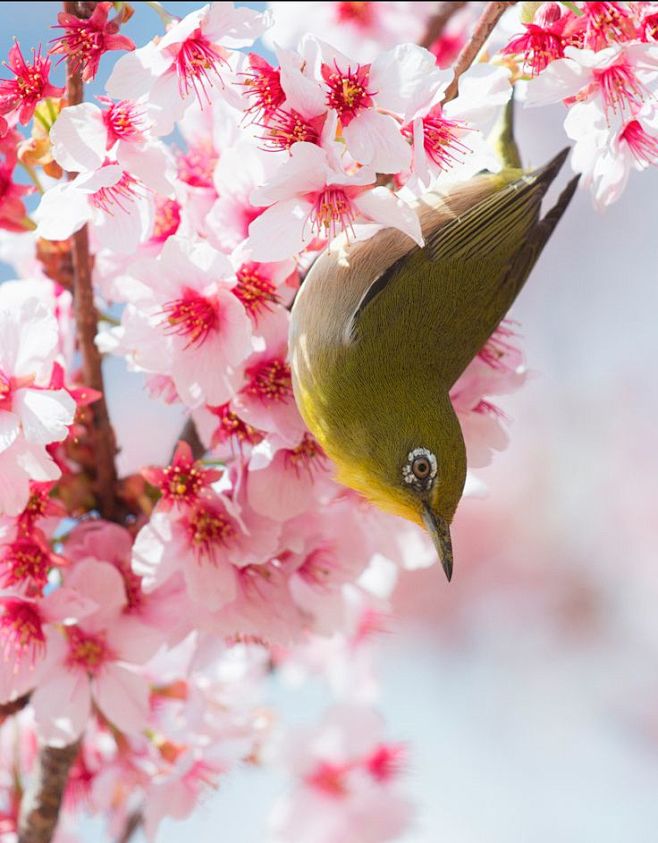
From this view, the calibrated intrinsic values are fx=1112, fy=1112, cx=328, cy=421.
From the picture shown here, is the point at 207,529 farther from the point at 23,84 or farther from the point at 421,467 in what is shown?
the point at 23,84

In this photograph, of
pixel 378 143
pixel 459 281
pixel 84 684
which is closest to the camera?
pixel 378 143

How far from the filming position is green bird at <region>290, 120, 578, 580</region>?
1498mm

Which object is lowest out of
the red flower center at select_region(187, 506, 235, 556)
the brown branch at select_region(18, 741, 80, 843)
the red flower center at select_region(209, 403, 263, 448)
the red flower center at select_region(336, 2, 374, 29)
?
the brown branch at select_region(18, 741, 80, 843)

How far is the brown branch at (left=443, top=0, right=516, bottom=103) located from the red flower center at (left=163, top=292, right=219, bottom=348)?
1.39 ft

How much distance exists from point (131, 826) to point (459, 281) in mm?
1465

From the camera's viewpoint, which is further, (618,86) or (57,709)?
(57,709)

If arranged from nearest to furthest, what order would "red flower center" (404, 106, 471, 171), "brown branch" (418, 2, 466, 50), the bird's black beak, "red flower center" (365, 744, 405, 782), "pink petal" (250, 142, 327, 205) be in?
"pink petal" (250, 142, 327, 205) < "red flower center" (404, 106, 471, 171) < the bird's black beak < "brown branch" (418, 2, 466, 50) < "red flower center" (365, 744, 405, 782)

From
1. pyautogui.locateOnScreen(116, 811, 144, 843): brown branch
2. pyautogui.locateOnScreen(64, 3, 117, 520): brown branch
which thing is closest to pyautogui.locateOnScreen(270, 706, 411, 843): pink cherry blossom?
pyautogui.locateOnScreen(116, 811, 144, 843): brown branch

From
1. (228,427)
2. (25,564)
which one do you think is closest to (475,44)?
(228,427)

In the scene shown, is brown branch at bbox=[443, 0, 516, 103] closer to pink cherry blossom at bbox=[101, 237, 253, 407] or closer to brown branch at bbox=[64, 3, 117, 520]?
pink cherry blossom at bbox=[101, 237, 253, 407]

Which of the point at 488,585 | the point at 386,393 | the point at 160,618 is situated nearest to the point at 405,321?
the point at 386,393

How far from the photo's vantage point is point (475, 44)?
4.78 feet

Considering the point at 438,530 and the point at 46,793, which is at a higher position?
the point at 438,530

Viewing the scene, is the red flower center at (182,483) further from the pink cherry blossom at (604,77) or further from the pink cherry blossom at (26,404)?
the pink cherry blossom at (604,77)
